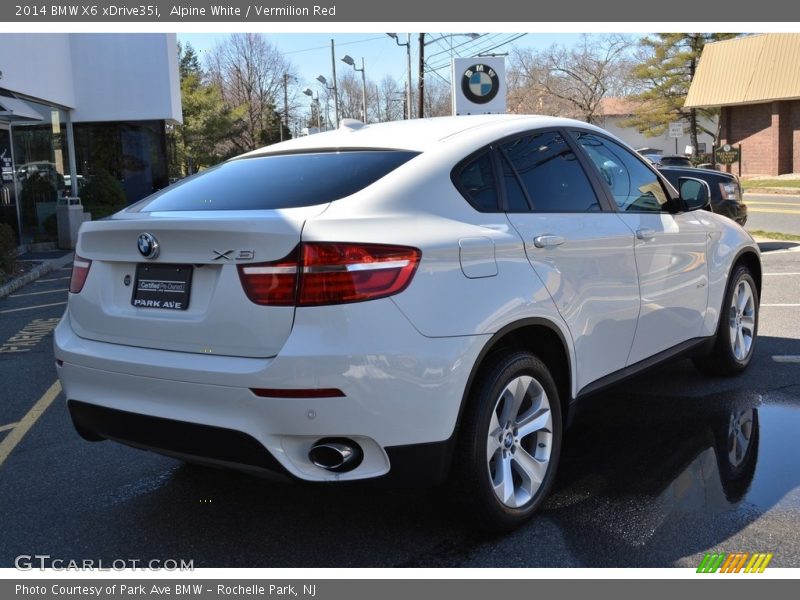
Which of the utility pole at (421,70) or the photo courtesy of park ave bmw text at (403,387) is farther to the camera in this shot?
the utility pole at (421,70)

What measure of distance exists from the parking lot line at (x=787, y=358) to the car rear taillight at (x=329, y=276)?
434 cm

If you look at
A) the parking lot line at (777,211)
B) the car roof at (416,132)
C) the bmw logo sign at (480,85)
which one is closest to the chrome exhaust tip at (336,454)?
the car roof at (416,132)

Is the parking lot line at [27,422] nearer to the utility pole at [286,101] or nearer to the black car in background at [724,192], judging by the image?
the black car in background at [724,192]

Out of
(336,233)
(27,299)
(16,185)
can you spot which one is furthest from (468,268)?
(16,185)

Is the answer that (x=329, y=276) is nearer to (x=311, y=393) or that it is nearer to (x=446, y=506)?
(x=311, y=393)

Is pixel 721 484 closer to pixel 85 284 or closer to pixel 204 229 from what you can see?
pixel 204 229

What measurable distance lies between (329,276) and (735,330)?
3804 mm

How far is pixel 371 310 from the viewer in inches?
118

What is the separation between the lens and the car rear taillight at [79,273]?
12.2 feet

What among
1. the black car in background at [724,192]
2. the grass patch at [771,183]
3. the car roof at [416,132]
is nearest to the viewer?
the car roof at [416,132]

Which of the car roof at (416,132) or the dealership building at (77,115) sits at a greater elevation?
the dealership building at (77,115)

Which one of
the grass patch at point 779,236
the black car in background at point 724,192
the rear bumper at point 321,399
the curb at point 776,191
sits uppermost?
the black car in background at point 724,192

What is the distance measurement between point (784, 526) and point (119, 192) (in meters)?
22.7

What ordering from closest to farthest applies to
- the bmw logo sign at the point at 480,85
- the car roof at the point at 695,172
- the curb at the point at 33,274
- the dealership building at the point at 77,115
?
the curb at the point at 33,274 < the car roof at the point at 695,172 < the bmw logo sign at the point at 480,85 < the dealership building at the point at 77,115
